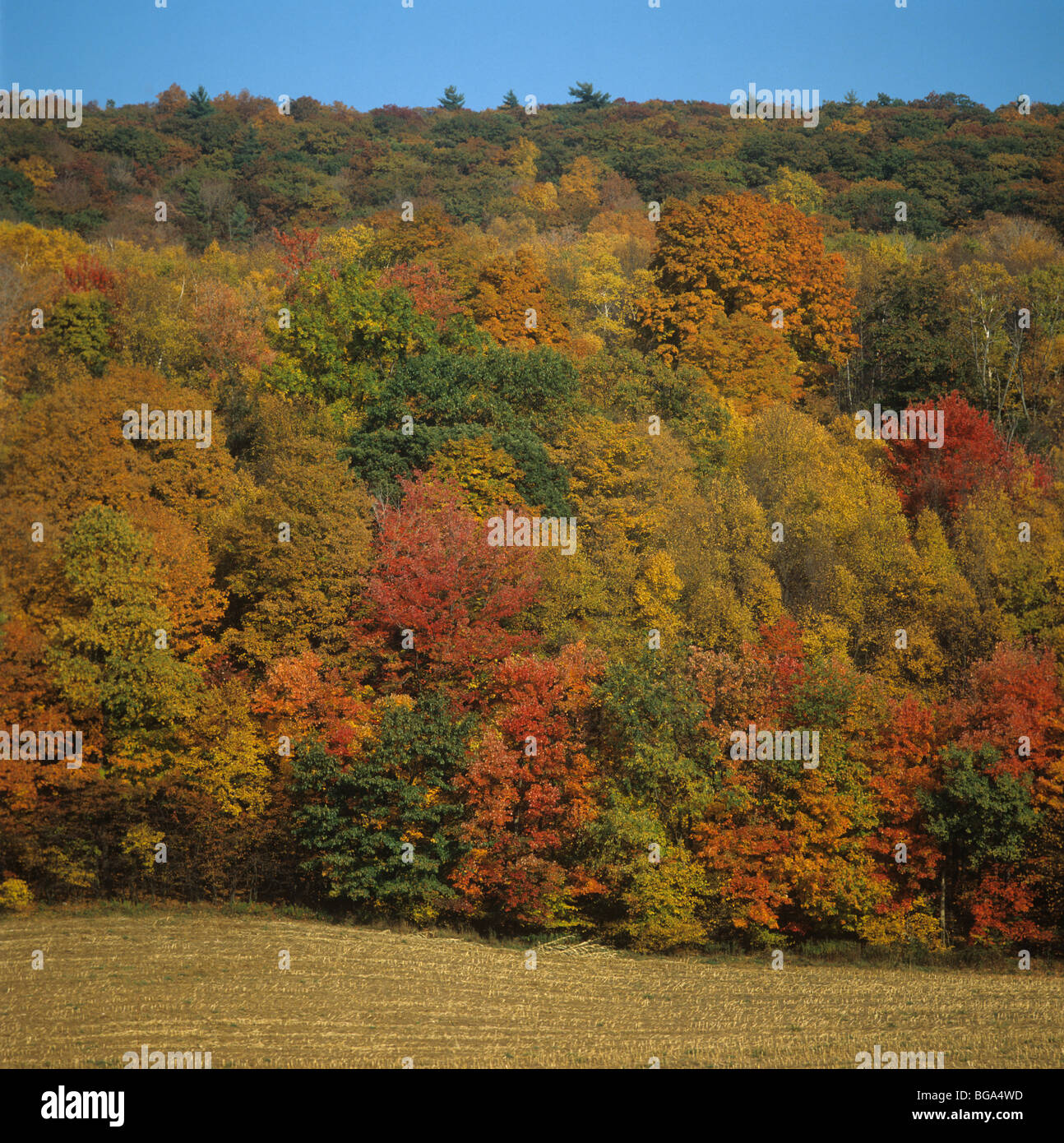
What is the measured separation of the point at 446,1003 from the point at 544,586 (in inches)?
697

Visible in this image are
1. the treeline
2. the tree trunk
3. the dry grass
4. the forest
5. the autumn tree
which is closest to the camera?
the dry grass

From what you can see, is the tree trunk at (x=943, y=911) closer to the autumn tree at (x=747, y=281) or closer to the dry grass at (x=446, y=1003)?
the dry grass at (x=446, y=1003)

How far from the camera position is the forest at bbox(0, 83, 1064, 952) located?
3566 centimetres

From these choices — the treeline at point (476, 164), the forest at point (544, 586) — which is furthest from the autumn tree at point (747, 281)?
the treeline at point (476, 164)

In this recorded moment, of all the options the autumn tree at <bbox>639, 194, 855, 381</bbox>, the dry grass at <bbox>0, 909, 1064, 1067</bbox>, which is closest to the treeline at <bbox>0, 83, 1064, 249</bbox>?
the autumn tree at <bbox>639, 194, 855, 381</bbox>

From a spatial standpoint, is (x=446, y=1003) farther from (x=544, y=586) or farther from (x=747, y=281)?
(x=747, y=281)

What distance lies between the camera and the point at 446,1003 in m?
28.9

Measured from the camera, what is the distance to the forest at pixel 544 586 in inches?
1404

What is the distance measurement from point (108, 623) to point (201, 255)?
174ft

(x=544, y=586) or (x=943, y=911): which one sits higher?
(x=544, y=586)

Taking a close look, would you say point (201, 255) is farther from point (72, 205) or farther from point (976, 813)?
point (976, 813)

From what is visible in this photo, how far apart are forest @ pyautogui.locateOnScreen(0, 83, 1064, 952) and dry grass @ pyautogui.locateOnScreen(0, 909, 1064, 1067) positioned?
2.29 m

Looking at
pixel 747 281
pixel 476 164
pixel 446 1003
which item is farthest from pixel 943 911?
pixel 476 164

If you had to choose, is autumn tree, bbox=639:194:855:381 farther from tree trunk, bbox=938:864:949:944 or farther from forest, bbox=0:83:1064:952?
tree trunk, bbox=938:864:949:944
